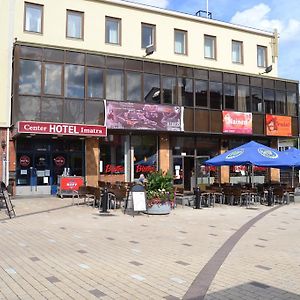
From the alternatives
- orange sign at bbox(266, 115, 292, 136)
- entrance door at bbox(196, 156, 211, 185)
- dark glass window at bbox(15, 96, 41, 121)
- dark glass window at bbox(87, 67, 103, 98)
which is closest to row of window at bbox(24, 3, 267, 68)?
dark glass window at bbox(87, 67, 103, 98)

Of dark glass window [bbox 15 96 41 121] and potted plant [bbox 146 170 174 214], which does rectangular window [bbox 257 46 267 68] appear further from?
potted plant [bbox 146 170 174 214]

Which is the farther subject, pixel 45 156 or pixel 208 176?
pixel 208 176

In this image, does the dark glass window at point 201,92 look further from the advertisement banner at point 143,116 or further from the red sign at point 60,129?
the red sign at point 60,129

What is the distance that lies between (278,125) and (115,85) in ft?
37.0

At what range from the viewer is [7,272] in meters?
6.57

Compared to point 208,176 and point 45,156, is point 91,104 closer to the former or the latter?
point 45,156

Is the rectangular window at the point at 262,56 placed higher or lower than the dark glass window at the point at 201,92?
higher

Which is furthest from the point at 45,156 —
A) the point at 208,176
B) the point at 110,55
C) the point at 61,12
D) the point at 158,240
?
the point at 158,240

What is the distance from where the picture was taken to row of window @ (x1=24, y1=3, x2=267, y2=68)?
2231cm

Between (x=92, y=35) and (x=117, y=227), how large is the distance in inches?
582

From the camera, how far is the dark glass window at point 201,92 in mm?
24359

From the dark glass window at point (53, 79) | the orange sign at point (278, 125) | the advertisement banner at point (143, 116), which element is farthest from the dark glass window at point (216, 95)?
the dark glass window at point (53, 79)

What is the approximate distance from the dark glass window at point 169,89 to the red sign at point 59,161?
619cm

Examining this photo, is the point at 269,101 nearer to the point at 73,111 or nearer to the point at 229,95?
the point at 229,95
